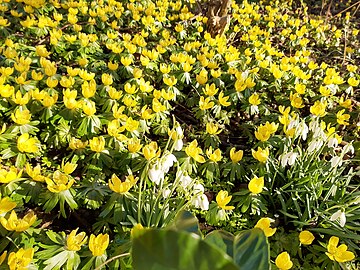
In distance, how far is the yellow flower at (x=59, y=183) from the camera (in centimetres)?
174

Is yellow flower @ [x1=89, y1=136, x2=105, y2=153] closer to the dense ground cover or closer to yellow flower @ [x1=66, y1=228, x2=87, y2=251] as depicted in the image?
the dense ground cover

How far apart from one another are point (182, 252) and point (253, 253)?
0.68 feet

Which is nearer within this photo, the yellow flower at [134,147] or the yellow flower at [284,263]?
the yellow flower at [284,263]

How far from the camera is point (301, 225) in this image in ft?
6.48

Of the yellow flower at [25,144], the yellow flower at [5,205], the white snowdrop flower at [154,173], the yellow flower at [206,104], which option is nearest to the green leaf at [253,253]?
the white snowdrop flower at [154,173]

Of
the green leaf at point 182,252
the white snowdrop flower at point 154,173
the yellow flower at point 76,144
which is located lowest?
the yellow flower at point 76,144

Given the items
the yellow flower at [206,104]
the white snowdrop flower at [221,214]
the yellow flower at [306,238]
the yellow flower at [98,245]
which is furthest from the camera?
the yellow flower at [206,104]

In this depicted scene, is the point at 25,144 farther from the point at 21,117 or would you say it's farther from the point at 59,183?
the point at 59,183

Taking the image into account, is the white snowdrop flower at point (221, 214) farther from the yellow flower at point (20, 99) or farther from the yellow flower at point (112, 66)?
the yellow flower at point (112, 66)

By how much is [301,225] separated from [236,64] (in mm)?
1771

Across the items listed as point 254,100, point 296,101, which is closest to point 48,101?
point 254,100

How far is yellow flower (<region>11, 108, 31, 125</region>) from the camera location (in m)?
2.12

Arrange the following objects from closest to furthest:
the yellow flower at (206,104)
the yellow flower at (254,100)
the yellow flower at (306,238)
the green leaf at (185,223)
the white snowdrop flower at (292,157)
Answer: the green leaf at (185,223), the yellow flower at (306,238), the white snowdrop flower at (292,157), the yellow flower at (206,104), the yellow flower at (254,100)

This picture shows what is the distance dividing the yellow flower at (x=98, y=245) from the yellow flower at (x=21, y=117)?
991mm
